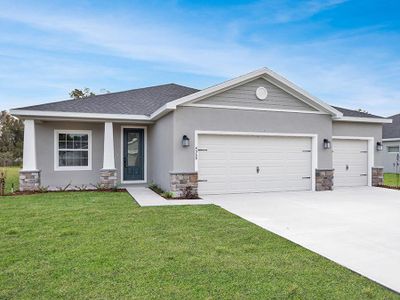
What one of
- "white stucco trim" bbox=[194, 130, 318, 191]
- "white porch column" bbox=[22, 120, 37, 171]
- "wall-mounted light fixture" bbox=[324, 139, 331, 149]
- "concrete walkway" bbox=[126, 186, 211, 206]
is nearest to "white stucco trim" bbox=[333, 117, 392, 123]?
"wall-mounted light fixture" bbox=[324, 139, 331, 149]

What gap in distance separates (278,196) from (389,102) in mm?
22094

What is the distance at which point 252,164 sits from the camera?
35.2 ft

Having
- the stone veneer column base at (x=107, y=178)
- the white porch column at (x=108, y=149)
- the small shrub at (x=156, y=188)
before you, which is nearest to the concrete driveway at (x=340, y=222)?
the small shrub at (x=156, y=188)

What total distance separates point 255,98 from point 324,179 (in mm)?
4131

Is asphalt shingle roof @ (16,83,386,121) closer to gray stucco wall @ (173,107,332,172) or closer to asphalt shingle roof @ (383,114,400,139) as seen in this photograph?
gray stucco wall @ (173,107,332,172)

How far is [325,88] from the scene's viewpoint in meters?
23.1

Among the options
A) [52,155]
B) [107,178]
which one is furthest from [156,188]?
[52,155]

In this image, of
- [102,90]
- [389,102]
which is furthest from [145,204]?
[389,102]

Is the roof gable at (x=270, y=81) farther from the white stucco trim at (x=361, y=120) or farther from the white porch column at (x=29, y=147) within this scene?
the white porch column at (x=29, y=147)

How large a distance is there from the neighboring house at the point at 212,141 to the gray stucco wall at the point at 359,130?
43 millimetres

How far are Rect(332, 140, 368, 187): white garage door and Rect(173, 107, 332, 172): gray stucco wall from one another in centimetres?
144

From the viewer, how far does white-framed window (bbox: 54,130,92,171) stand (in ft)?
39.7

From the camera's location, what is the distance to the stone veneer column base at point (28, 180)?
35.1 feet

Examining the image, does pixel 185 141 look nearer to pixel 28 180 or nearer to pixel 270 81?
pixel 270 81
